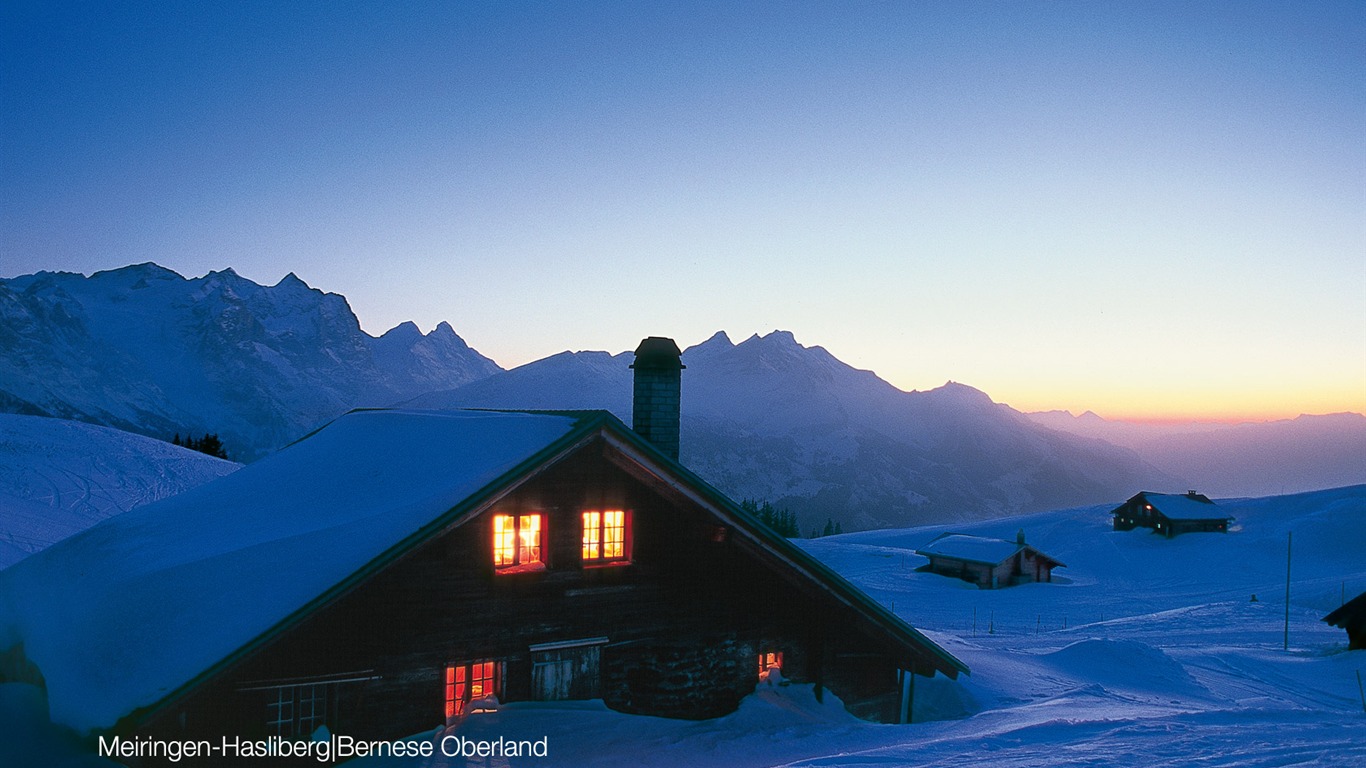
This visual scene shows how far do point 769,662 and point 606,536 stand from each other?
4957mm

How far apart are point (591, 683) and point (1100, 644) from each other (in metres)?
18.9

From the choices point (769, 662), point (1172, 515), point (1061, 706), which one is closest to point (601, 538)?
point (769, 662)

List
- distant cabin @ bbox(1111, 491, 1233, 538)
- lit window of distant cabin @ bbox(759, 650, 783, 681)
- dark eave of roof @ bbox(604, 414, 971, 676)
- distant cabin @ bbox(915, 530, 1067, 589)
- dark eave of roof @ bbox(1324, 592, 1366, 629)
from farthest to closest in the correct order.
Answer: distant cabin @ bbox(1111, 491, 1233, 538) < distant cabin @ bbox(915, 530, 1067, 589) < dark eave of roof @ bbox(1324, 592, 1366, 629) < lit window of distant cabin @ bbox(759, 650, 783, 681) < dark eave of roof @ bbox(604, 414, 971, 676)

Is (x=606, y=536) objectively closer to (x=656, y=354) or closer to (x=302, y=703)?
(x=656, y=354)

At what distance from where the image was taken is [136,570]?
51.7 ft

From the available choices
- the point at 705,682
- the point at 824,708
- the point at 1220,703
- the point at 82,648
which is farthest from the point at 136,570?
the point at 1220,703

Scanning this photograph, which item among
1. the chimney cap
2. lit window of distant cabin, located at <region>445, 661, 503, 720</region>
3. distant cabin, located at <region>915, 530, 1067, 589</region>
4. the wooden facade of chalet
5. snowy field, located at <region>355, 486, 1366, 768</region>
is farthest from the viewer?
distant cabin, located at <region>915, 530, 1067, 589</region>

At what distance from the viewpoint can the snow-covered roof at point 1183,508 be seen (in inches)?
3344

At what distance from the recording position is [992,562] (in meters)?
61.6

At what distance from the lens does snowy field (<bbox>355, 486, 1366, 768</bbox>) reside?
1274 cm

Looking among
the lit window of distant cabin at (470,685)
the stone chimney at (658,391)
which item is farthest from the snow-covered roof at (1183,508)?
the lit window of distant cabin at (470,685)

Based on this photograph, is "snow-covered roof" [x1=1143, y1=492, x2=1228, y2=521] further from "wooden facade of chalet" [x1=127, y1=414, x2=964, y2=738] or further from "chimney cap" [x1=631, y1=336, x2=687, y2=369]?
"chimney cap" [x1=631, y1=336, x2=687, y2=369]

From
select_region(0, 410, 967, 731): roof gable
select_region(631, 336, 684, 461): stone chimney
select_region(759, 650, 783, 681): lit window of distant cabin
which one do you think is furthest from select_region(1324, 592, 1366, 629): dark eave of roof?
select_region(631, 336, 684, 461): stone chimney

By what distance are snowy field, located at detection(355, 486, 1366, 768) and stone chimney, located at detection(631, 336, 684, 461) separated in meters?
5.93
